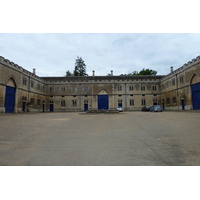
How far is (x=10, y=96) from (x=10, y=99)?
48cm

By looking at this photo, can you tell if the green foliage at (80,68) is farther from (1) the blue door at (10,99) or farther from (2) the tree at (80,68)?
(1) the blue door at (10,99)

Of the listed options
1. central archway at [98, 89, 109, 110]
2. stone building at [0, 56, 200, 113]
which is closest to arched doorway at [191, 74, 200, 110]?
stone building at [0, 56, 200, 113]

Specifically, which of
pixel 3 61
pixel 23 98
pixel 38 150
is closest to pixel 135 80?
pixel 23 98

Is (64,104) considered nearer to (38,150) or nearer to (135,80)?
(135,80)

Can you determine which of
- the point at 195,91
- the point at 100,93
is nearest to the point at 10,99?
the point at 100,93

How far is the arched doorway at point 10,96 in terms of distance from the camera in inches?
881

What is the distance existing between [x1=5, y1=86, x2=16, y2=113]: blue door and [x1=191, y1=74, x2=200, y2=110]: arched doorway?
30.0 metres

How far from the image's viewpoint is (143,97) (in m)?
36.5

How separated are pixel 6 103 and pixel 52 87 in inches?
607

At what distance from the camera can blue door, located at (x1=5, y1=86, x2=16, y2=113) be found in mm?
22359

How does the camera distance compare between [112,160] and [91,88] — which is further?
[91,88]

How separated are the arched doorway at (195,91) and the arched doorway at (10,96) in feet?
98.3

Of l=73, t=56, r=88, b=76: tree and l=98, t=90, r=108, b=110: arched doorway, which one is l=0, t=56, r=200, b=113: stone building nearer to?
l=98, t=90, r=108, b=110: arched doorway

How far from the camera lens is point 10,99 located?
914 inches
